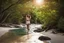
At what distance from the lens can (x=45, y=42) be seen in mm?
12508

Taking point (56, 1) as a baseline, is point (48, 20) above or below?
below

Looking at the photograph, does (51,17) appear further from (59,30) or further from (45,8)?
(59,30)

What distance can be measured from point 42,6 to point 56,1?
5.60 ft

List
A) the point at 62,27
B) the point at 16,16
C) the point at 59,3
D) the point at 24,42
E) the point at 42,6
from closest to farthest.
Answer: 1. the point at 24,42
2. the point at 62,27
3. the point at 59,3
4. the point at 42,6
5. the point at 16,16

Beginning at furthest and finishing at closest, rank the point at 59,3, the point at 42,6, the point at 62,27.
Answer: the point at 42,6 < the point at 59,3 < the point at 62,27

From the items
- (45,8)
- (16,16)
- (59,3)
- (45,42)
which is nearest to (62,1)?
(59,3)

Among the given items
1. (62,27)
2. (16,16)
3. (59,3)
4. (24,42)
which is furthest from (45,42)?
(16,16)

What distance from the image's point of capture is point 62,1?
19.0 meters

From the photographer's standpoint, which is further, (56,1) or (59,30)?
(56,1)

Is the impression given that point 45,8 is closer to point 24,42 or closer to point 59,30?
point 59,30

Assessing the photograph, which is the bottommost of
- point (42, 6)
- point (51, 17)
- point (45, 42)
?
point (45, 42)

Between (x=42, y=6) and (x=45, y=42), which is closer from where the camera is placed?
(x=45, y=42)

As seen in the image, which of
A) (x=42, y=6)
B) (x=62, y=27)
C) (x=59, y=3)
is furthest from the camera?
(x=42, y=6)

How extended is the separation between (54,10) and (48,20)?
145 cm
